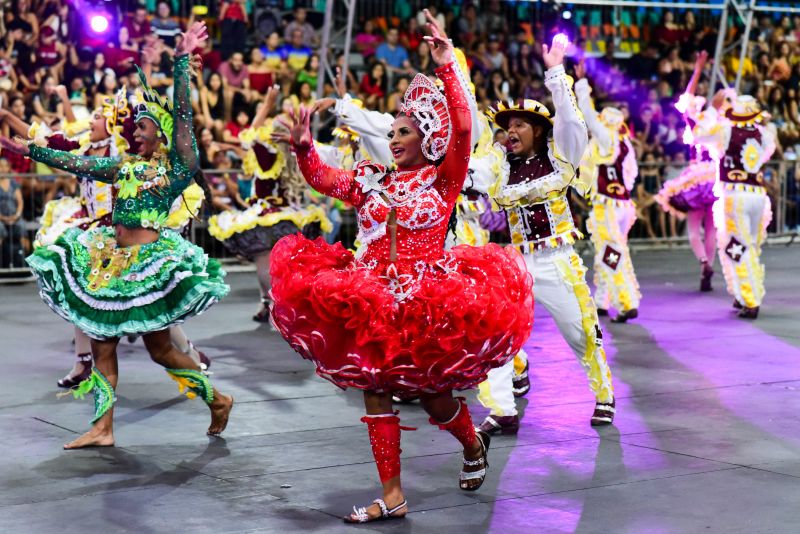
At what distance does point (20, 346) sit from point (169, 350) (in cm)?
394

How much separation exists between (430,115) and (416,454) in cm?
195

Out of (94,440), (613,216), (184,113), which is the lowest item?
(613,216)

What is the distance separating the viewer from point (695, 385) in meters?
8.91

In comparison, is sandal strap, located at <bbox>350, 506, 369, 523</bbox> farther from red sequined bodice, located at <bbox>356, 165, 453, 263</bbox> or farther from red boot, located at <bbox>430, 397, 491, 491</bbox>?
red sequined bodice, located at <bbox>356, 165, 453, 263</bbox>

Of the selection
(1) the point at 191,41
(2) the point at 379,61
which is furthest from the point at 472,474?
(2) the point at 379,61

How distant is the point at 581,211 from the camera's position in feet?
60.1

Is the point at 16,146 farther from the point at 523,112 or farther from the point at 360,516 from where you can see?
the point at 360,516

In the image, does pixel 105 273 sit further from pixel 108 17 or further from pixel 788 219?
pixel 788 219

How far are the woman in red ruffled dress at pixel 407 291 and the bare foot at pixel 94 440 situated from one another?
1.74 metres

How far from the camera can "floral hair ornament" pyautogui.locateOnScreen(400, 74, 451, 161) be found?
588 cm

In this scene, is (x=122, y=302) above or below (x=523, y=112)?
below

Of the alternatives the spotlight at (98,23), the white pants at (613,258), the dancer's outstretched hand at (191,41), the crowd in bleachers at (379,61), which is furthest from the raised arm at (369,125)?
the spotlight at (98,23)

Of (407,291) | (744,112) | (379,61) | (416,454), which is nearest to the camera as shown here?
(407,291)

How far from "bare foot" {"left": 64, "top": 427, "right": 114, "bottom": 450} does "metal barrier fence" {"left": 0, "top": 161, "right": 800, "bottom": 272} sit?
25.0ft
